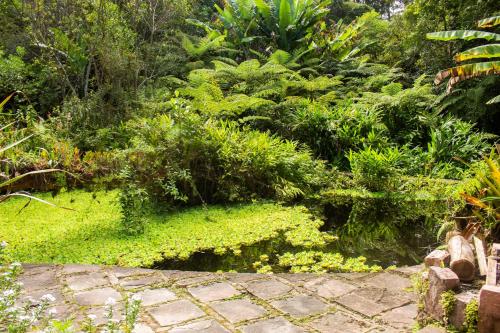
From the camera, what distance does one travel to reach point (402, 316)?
2.98m

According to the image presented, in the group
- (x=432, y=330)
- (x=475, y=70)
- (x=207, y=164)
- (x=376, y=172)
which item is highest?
(x=475, y=70)

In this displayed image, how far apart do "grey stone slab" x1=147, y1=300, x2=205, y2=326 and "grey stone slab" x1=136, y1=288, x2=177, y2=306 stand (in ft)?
0.28

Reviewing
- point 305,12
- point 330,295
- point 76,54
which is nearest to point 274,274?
point 330,295

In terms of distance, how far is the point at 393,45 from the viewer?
13.2 metres

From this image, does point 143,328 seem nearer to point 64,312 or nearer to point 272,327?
point 64,312

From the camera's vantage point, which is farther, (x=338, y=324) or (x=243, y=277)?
(x=243, y=277)

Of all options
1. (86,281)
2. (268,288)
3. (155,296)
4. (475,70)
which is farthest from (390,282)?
(475,70)

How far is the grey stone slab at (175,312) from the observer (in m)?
2.92

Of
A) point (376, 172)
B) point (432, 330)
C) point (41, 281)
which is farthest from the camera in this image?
point (376, 172)

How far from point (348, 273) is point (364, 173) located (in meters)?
3.52

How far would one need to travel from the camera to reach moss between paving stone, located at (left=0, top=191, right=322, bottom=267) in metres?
4.38

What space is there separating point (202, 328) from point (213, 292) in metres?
0.58

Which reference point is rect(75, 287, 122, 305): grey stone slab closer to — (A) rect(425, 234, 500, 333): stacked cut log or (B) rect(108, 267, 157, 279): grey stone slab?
(B) rect(108, 267, 157, 279): grey stone slab

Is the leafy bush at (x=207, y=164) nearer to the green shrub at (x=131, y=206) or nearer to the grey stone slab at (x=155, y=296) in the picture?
the green shrub at (x=131, y=206)
